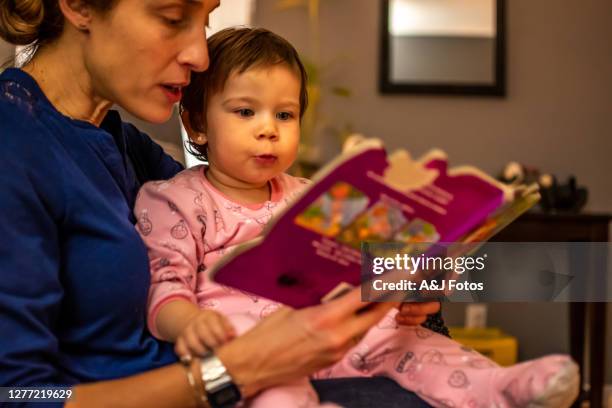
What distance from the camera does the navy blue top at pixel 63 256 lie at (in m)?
0.93

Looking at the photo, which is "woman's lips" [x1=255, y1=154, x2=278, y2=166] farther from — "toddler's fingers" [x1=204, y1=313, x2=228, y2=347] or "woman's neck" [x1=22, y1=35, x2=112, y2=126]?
"toddler's fingers" [x1=204, y1=313, x2=228, y2=347]

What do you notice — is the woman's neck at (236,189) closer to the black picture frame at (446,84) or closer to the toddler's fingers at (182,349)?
the toddler's fingers at (182,349)

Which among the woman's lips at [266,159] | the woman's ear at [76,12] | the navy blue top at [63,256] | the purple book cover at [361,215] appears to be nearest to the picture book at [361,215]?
the purple book cover at [361,215]

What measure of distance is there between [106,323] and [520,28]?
10.6 feet

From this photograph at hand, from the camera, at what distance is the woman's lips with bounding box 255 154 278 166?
125 centimetres

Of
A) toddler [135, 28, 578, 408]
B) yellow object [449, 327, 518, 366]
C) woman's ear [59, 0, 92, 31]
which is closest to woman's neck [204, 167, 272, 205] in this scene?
toddler [135, 28, 578, 408]

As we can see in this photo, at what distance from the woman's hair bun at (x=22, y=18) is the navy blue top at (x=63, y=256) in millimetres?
95

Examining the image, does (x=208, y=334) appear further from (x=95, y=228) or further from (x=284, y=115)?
(x=284, y=115)

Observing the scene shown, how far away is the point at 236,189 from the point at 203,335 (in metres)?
0.41

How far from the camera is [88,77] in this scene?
1.16 m

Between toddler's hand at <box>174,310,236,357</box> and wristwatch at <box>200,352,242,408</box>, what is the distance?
0.01 meters

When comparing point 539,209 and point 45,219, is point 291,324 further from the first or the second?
point 539,209

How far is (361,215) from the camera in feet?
2.88

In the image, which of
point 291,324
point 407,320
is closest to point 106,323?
point 291,324
